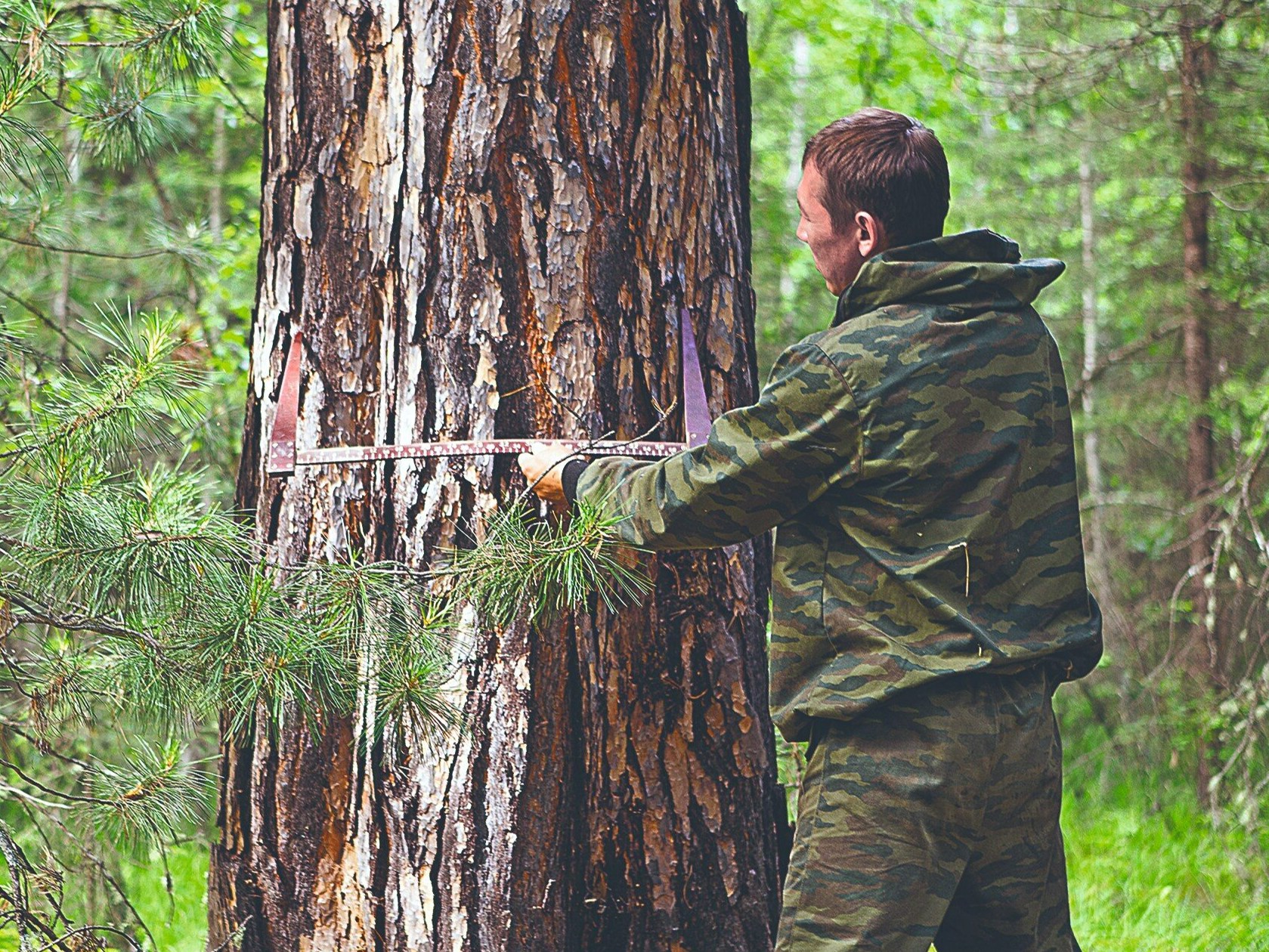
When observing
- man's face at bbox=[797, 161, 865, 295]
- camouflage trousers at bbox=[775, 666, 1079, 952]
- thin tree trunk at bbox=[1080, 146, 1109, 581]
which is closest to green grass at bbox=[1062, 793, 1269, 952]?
thin tree trunk at bbox=[1080, 146, 1109, 581]

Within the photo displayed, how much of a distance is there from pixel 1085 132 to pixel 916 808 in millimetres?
6388

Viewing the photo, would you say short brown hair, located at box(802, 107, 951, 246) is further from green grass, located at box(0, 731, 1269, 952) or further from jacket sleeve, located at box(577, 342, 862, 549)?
green grass, located at box(0, 731, 1269, 952)

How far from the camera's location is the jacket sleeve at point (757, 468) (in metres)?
2.03

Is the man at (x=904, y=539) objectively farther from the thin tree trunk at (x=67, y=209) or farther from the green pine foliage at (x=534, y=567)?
the thin tree trunk at (x=67, y=209)

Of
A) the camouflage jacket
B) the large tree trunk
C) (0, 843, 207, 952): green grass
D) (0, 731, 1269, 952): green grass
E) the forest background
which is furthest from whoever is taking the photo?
(0, 731, 1269, 952): green grass

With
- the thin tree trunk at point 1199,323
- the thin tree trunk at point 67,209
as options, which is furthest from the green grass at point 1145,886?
the thin tree trunk at point 67,209

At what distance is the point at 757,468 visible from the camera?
2.04 metres

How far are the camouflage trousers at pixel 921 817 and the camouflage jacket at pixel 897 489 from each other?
0.08 metres

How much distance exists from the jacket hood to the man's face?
0.06 meters

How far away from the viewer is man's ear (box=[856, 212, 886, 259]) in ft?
7.05

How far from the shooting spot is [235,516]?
2602 mm

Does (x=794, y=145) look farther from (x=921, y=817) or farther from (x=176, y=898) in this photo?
(x=921, y=817)

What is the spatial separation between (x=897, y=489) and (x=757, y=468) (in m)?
0.25

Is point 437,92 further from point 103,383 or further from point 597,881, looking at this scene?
point 597,881
